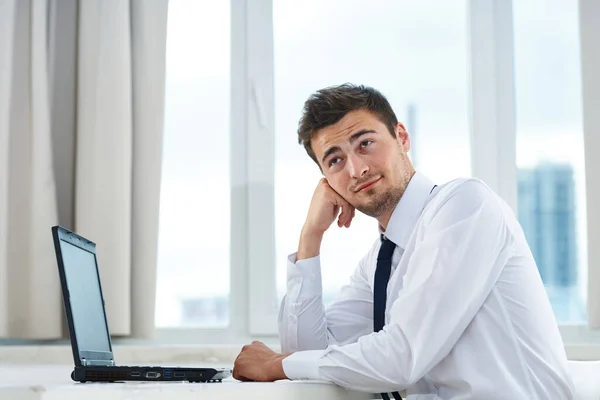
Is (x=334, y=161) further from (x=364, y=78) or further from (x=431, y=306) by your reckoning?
(x=364, y=78)

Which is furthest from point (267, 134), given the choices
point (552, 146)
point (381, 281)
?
point (381, 281)

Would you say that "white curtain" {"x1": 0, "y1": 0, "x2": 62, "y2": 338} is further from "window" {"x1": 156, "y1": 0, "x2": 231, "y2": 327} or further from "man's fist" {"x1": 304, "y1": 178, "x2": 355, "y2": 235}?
"man's fist" {"x1": 304, "y1": 178, "x2": 355, "y2": 235}

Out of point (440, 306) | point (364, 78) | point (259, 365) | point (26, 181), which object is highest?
point (364, 78)

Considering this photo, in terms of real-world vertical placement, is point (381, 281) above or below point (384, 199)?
below

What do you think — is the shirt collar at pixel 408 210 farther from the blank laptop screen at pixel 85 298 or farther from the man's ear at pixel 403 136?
the blank laptop screen at pixel 85 298

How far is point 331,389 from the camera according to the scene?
1437 millimetres

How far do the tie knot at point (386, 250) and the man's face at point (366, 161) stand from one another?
0.09m

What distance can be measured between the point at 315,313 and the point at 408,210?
1.18 ft

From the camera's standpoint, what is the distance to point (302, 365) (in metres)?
1.52

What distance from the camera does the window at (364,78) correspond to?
108 inches

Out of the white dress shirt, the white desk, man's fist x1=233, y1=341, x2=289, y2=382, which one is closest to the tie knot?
the white dress shirt

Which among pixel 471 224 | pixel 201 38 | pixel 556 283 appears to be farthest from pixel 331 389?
pixel 201 38

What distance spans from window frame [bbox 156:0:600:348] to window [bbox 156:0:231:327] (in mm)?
47

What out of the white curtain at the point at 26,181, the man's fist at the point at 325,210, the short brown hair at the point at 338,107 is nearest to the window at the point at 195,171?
the white curtain at the point at 26,181
